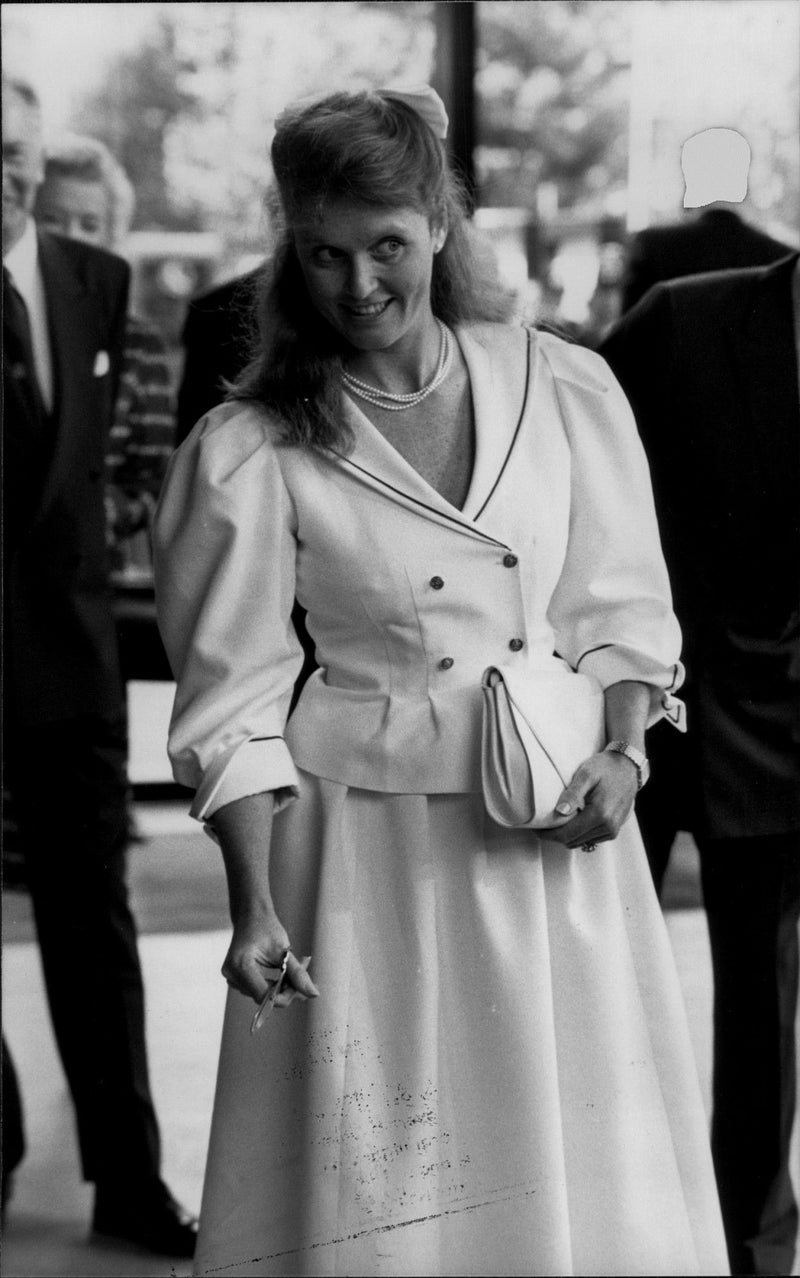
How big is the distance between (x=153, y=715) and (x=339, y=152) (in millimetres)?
895

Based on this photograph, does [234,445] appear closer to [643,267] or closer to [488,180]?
[488,180]

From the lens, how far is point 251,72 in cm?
236

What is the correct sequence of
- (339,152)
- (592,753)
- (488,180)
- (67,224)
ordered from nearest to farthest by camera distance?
1. (339,152)
2. (592,753)
3. (488,180)
4. (67,224)

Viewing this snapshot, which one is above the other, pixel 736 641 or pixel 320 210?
pixel 320 210

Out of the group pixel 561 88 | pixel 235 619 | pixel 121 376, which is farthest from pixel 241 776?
pixel 561 88

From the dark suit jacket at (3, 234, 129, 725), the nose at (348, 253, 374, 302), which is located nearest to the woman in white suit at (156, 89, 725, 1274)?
the nose at (348, 253, 374, 302)

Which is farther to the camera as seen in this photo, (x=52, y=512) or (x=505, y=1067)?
(x=52, y=512)

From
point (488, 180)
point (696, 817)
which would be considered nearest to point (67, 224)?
point (488, 180)

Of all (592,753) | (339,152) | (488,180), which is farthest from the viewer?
(488,180)

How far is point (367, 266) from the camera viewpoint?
1.86 m

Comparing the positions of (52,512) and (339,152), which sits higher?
(339,152)

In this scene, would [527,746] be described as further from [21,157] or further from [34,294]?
[21,157]

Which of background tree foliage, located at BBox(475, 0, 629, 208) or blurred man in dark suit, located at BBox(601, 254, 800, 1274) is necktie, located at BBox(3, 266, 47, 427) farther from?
blurred man in dark suit, located at BBox(601, 254, 800, 1274)

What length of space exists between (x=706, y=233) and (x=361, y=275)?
715 millimetres
